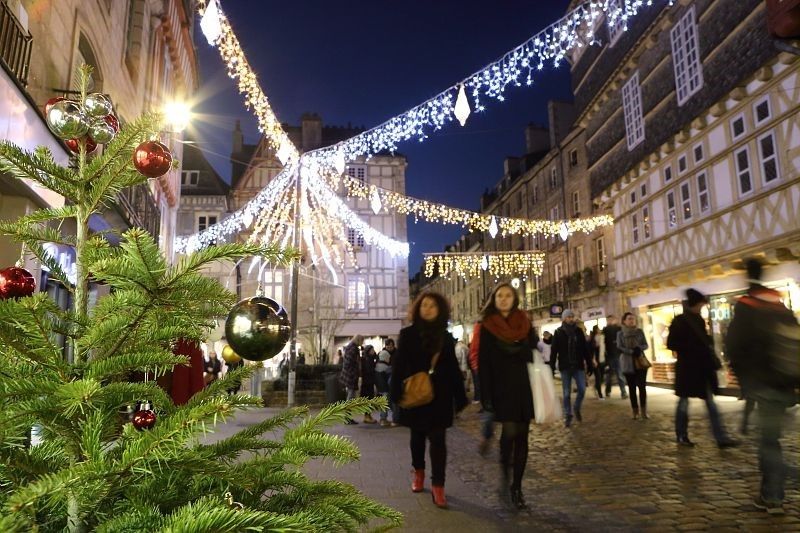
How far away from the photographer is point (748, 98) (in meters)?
13.6

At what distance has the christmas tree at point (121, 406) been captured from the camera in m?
1.25

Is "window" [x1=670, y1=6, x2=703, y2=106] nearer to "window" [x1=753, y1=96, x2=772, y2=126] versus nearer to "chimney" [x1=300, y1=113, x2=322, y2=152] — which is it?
"window" [x1=753, y1=96, x2=772, y2=126]

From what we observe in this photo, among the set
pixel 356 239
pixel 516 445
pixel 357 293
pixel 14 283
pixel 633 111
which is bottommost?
pixel 516 445

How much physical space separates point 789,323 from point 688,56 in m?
14.2

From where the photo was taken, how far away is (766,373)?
448cm

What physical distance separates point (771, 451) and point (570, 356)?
202 inches

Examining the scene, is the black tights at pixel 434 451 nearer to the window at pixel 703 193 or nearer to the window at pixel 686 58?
the window at pixel 703 193

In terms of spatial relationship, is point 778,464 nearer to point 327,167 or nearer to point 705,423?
point 705,423

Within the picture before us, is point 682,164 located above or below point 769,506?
above

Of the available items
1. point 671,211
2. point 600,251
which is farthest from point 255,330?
point 600,251

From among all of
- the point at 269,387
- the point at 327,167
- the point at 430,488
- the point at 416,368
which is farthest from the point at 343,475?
the point at 327,167

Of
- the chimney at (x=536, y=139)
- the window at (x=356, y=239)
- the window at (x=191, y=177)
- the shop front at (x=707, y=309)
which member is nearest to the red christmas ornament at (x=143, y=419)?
the shop front at (x=707, y=309)

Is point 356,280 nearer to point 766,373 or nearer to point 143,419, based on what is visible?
point 766,373

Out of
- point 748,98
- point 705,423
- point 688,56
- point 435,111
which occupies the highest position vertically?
point 688,56
